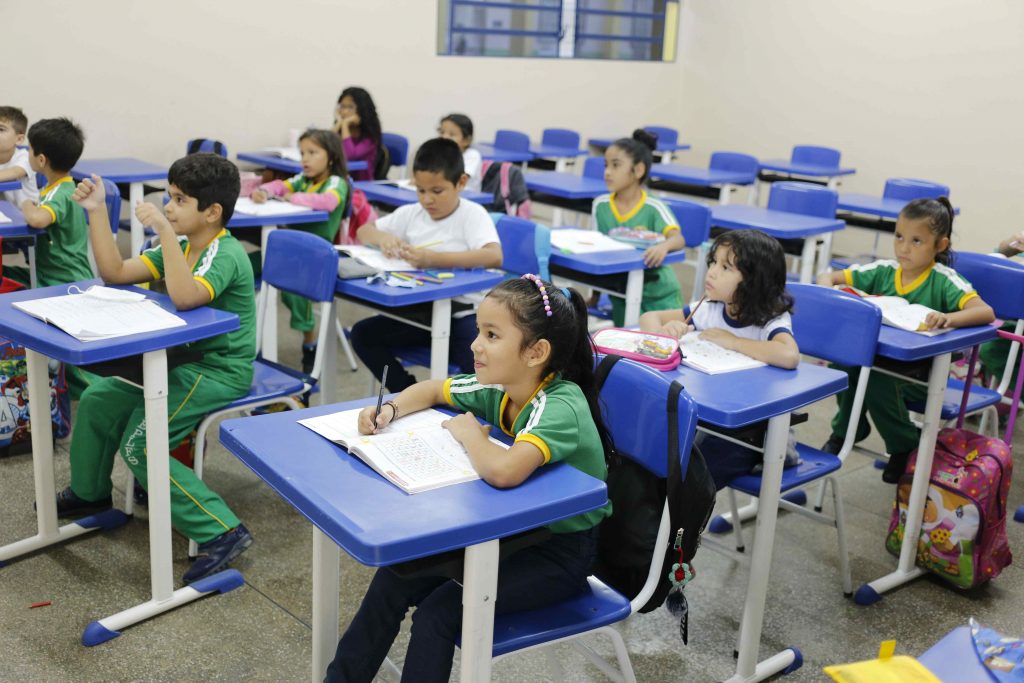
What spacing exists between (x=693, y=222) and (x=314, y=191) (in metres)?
1.70

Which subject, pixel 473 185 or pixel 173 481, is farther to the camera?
pixel 473 185

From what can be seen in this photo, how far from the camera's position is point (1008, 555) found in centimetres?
280

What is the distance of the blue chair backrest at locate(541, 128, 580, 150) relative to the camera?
7.44 meters

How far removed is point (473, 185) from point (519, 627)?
3740 mm

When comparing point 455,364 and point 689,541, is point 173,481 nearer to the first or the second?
point 455,364

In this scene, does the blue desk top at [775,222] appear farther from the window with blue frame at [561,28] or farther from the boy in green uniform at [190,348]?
the window with blue frame at [561,28]

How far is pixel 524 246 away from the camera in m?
3.56

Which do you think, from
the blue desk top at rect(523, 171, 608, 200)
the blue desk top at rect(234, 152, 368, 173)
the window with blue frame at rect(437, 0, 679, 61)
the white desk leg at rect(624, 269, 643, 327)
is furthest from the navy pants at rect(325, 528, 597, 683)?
the window with blue frame at rect(437, 0, 679, 61)

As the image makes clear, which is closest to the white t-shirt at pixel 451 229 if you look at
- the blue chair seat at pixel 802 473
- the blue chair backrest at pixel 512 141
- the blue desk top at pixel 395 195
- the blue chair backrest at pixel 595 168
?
the blue desk top at pixel 395 195

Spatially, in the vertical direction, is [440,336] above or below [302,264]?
below

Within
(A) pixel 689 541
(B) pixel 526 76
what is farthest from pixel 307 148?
(B) pixel 526 76

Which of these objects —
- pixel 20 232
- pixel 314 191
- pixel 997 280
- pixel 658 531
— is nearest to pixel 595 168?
pixel 314 191

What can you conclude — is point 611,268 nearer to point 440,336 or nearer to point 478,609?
point 440,336

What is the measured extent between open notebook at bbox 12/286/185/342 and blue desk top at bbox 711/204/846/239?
299 cm
